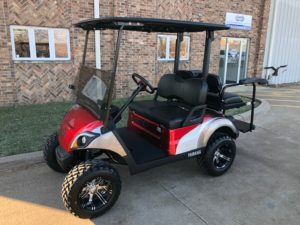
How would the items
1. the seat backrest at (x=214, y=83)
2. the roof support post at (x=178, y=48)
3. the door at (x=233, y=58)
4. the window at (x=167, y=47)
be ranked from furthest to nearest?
the door at (x=233, y=58)
the window at (x=167, y=47)
the roof support post at (x=178, y=48)
the seat backrest at (x=214, y=83)

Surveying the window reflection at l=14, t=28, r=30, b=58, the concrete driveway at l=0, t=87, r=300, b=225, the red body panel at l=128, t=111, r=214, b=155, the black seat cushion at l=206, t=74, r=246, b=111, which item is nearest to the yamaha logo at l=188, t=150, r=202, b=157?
the red body panel at l=128, t=111, r=214, b=155

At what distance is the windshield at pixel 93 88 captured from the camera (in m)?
2.72

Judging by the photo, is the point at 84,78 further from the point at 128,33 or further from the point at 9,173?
the point at 128,33

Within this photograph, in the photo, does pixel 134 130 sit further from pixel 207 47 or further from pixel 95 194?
pixel 207 47

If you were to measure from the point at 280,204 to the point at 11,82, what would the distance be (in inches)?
250

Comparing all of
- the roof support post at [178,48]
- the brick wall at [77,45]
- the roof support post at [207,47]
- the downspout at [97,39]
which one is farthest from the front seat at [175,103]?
the brick wall at [77,45]

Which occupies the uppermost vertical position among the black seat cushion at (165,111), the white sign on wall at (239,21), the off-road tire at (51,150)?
the white sign on wall at (239,21)

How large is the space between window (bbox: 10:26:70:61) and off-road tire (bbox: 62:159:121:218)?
5.14 meters

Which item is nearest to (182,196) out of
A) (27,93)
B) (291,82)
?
(27,93)

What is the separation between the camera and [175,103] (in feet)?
12.6

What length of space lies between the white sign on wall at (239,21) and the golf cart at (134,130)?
7120mm

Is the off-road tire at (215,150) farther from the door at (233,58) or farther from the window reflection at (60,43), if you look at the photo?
the door at (233,58)

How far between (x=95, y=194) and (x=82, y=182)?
0.80 ft

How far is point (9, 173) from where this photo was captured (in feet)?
11.4
